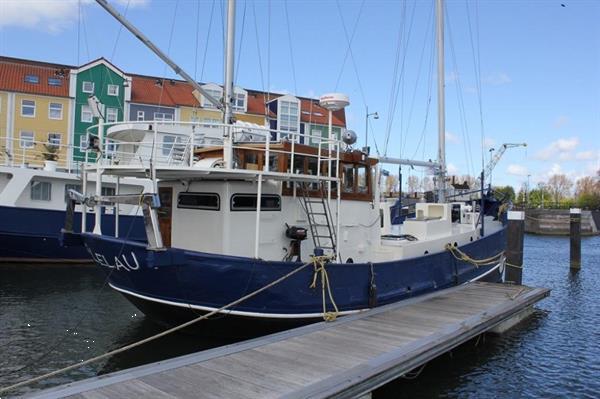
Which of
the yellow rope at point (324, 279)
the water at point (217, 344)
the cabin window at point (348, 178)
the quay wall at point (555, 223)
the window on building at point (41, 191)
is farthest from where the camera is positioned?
the quay wall at point (555, 223)

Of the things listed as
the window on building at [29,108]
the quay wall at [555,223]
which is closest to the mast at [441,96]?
the window on building at [29,108]

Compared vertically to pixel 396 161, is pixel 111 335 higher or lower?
lower

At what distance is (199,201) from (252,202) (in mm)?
1008

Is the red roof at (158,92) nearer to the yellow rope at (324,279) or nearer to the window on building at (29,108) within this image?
the window on building at (29,108)

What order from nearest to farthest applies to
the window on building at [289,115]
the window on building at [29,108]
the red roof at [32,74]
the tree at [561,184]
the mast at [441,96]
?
the mast at [441,96] → the red roof at [32,74] → the window on building at [29,108] → the window on building at [289,115] → the tree at [561,184]

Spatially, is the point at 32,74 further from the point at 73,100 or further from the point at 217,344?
the point at 217,344

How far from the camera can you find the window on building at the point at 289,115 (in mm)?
45662

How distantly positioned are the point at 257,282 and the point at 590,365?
6.60 metres

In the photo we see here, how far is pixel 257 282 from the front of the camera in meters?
8.35

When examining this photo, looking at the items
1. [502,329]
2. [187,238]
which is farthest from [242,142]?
[502,329]

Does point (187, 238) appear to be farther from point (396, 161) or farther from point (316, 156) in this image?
point (396, 161)

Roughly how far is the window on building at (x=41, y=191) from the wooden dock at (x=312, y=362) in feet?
50.0

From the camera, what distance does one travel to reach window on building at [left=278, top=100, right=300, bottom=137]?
45.7 meters

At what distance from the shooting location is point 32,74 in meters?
40.4
